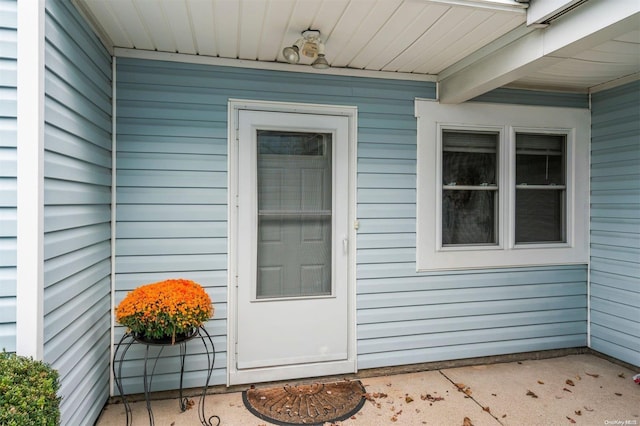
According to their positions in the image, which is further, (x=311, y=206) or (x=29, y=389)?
(x=311, y=206)

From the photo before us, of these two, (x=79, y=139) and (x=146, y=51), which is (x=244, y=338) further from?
(x=146, y=51)

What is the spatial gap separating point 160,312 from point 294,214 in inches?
47.6

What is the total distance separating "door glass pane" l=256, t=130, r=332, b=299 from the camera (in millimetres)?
3047

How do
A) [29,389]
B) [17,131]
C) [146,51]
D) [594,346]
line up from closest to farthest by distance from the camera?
[29,389] < [17,131] < [146,51] < [594,346]

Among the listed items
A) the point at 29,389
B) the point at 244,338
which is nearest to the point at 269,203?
the point at 244,338

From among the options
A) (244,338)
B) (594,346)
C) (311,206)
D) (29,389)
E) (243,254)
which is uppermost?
(311,206)

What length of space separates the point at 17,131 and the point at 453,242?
9.91ft

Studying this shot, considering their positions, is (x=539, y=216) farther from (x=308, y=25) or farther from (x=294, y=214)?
(x=308, y=25)

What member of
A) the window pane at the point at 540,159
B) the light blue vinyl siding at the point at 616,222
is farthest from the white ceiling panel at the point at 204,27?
the light blue vinyl siding at the point at 616,222

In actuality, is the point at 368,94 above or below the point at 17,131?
above

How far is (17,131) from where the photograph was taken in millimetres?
1706

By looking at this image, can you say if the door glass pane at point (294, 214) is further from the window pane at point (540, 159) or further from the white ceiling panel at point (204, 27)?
the window pane at point (540, 159)

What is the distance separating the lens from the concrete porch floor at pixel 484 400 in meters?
2.57

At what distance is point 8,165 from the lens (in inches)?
67.1
